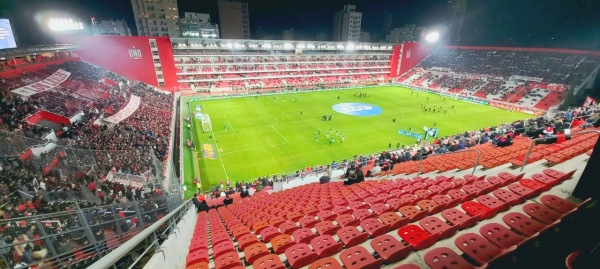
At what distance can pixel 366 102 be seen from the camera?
50000 mm

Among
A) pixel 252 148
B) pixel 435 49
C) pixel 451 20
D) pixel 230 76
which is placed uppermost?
pixel 451 20

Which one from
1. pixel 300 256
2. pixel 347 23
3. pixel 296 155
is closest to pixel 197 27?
pixel 347 23

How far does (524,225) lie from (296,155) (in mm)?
23586

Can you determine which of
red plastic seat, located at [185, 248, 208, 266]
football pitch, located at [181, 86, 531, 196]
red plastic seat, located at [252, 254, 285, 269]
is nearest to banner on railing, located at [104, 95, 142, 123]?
football pitch, located at [181, 86, 531, 196]

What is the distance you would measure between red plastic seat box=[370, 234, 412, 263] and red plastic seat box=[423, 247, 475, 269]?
1.31 ft

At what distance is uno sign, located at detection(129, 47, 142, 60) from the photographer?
149ft

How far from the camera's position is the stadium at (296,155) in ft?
14.6

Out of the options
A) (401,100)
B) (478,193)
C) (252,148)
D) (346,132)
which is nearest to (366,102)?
(401,100)

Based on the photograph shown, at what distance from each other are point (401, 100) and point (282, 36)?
10705 centimetres

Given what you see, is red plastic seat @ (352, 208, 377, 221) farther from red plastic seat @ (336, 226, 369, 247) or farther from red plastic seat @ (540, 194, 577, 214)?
red plastic seat @ (540, 194, 577, 214)

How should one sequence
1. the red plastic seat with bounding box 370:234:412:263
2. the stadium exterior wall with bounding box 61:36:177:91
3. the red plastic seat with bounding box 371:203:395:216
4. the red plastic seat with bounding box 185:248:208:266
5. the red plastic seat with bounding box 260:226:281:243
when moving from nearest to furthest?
the red plastic seat with bounding box 370:234:412:263
the red plastic seat with bounding box 185:248:208:266
the red plastic seat with bounding box 260:226:281:243
the red plastic seat with bounding box 371:203:395:216
the stadium exterior wall with bounding box 61:36:177:91

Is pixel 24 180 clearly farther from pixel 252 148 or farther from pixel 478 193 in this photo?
pixel 252 148

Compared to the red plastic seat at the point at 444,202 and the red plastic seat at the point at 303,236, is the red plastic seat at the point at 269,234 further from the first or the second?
the red plastic seat at the point at 444,202

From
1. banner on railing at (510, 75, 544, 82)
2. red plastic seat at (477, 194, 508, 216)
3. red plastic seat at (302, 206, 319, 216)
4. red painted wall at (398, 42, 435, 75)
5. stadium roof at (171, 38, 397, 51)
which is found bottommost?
banner on railing at (510, 75, 544, 82)
